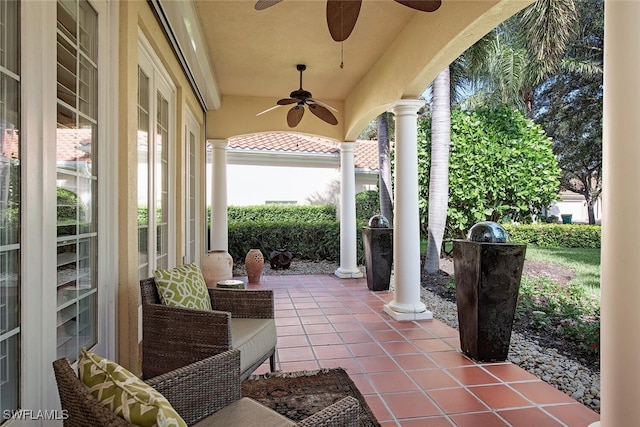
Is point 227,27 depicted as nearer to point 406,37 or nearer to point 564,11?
point 406,37

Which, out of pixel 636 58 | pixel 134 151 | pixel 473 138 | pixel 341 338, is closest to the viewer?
pixel 636 58

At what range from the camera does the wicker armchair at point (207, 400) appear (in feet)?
3.47

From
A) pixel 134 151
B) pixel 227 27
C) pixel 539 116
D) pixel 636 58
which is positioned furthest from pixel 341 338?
pixel 539 116

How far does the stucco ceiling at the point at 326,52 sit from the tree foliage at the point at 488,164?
291cm

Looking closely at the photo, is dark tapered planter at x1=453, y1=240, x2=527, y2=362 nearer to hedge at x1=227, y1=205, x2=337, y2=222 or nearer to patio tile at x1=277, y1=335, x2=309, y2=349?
patio tile at x1=277, y1=335, x2=309, y2=349

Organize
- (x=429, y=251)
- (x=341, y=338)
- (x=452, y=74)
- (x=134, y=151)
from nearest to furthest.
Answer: (x=134, y=151) < (x=341, y=338) < (x=429, y=251) < (x=452, y=74)

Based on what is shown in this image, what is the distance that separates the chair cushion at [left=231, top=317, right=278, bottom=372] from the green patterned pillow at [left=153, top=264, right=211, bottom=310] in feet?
0.95

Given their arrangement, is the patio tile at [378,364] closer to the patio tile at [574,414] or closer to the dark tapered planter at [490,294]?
the dark tapered planter at [490,294]

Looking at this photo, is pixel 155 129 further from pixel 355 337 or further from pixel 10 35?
pixel 355 337

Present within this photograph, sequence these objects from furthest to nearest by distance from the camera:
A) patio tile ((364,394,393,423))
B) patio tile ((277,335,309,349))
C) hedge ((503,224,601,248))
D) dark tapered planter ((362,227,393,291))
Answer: hedge ((503,224,601,248)), dark tapered planter ((362,227,393,291)), patio tile ((277,335,309,349)), patio tile ((364,394,393,423))

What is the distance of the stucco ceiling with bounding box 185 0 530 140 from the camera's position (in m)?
3.35

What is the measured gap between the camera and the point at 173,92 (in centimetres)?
415

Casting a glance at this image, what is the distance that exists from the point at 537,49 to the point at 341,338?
679 cm

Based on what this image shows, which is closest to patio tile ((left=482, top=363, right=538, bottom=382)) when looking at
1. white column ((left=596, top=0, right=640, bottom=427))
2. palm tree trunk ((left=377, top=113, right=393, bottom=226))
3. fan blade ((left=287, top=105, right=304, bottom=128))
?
white column ((left=596, top=0, right=640, bottom=427))
